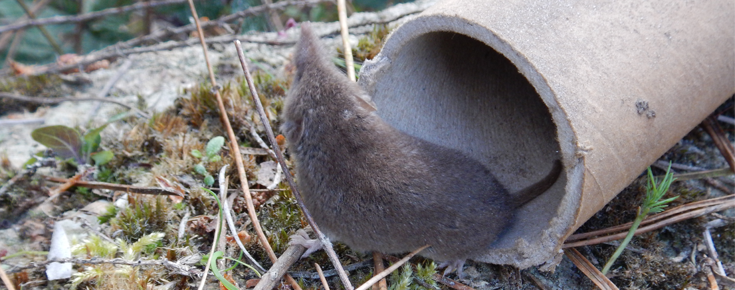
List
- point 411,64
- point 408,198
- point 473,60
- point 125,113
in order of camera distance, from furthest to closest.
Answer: point 125,113 < point 473,60 < point 411,64 < point 408,198

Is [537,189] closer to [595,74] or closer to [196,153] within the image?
[595,74]

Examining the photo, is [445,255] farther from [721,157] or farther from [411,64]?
[721,157]

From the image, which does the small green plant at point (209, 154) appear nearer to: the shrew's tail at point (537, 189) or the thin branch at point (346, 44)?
the thin branch at point (346, 44)

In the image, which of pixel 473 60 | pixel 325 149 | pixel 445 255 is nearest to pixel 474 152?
pixel 473 60

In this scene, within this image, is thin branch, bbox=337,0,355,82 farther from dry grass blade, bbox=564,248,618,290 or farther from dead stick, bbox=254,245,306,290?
dry grass blade, bbox=564,248,618,290

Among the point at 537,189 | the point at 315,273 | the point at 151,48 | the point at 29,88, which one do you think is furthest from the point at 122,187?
the point at 537,189

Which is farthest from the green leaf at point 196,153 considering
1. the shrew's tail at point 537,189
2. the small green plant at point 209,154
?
the shrew's tail at point 537,189

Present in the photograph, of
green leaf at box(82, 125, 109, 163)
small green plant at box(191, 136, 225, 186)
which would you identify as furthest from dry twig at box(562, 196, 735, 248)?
green leaf at box(82, 125, 109, 163)
